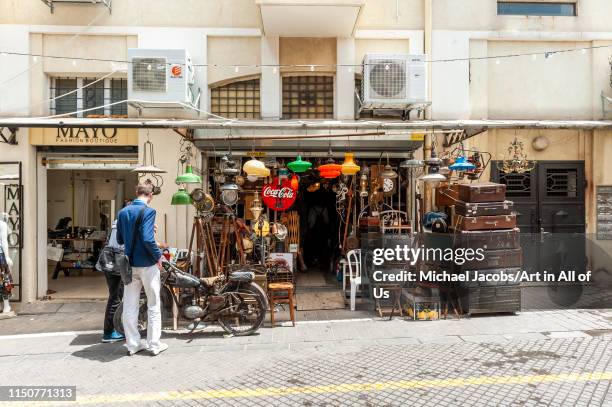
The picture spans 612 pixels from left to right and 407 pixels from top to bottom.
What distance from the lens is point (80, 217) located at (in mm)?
13133

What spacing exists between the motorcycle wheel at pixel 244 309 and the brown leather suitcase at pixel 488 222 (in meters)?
3.77

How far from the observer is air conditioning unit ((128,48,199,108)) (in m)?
7.93

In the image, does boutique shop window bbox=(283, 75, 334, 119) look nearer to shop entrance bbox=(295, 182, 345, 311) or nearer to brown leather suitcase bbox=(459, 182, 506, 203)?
shop entrance bbox=(295, 182, 345, 311)

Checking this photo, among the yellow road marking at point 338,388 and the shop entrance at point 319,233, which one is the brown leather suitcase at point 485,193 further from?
the shop entrance at point 319,233

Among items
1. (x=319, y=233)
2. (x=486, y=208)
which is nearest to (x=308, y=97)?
(x=319, y=233)

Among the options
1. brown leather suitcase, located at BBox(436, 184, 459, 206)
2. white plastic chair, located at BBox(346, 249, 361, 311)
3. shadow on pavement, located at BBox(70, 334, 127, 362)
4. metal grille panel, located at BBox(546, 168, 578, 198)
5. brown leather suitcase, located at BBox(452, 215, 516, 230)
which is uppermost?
metal grille panel, located at BBox(546, 168, 578, 198)

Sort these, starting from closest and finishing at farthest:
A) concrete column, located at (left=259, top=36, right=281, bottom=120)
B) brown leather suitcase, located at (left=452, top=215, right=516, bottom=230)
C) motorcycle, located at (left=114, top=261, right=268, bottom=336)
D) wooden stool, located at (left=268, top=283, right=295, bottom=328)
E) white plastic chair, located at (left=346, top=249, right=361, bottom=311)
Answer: motorcycle, located at (left=114, top=261, right=268, bottom=336) < wooden stool, located at (left=268, top=283, right=295, bottom=328) < brown leather suitcase, located at (left=452, top=215, right=516, bottom=230) < white plastic chair, located at (left=346, top=249, right=361, bottom=311) < concrete column, located at (left=259, top=36, right=281, bottom=120)

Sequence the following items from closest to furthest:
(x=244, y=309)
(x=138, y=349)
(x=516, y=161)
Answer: (x=138, y=349), (x=244, y=309), (x=516, y=161)

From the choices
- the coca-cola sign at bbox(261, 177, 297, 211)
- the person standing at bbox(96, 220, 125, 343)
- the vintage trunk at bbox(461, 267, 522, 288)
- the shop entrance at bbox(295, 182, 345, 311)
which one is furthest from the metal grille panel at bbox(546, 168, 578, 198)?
the person standing at bbox(96, 220, 125, 343)

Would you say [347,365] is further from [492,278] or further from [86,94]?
[86,94]

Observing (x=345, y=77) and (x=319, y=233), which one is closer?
(x=345, y=77)

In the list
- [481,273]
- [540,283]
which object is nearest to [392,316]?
[481,273]

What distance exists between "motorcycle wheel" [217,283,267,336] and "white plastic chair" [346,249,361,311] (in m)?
2.03

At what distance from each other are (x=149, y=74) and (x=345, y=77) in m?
4.05
